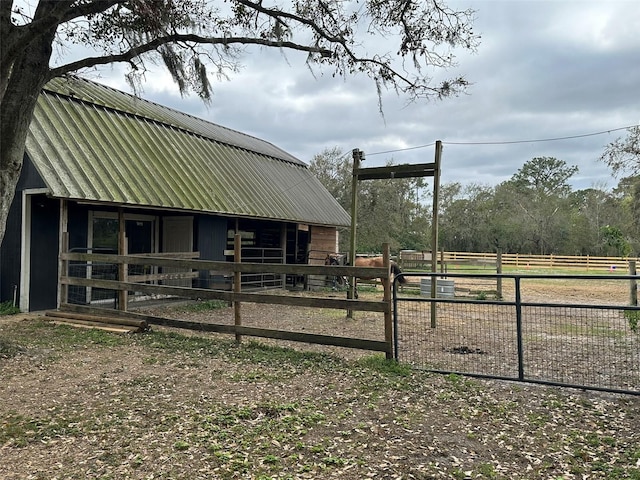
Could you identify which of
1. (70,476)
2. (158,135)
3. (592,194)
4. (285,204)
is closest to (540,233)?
(592,194)

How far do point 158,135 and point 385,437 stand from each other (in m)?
12.1

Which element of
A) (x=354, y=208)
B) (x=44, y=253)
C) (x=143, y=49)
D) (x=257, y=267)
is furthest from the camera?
(x=354, y=208)

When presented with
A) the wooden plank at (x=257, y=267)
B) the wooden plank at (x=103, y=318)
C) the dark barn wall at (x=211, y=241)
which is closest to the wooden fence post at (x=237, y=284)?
the wooden plank at (x=257, y=267)

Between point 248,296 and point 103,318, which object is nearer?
point 248,296

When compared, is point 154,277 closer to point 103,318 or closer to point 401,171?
point 103,318

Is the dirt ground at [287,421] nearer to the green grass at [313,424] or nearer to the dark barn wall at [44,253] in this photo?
the green grass at [313,424]

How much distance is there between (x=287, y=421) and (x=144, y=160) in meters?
9.72

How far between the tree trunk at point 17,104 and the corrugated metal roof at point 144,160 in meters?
3.12

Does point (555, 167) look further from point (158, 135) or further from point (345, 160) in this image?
point (158, 135)

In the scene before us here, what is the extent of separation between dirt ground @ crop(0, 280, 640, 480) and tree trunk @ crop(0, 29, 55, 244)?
224 centimetres

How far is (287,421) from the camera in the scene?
12.8ft

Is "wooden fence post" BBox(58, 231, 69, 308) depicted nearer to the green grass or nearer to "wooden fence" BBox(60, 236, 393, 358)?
"wooden fence" BBox(60, 236, 393, 358)

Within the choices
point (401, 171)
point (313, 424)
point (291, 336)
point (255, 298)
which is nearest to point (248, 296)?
point (255, 298)

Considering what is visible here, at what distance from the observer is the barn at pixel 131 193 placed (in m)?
9.29
